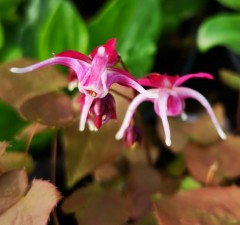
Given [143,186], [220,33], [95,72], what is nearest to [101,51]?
[95,72]

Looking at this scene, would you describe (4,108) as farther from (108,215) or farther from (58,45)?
(108,215)

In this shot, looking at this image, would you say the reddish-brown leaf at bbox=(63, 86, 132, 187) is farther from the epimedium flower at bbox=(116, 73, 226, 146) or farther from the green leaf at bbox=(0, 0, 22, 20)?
the green leaf at bbox=(0, 0, 22, 20)

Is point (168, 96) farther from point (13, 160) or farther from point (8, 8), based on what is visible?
point (8, 8)

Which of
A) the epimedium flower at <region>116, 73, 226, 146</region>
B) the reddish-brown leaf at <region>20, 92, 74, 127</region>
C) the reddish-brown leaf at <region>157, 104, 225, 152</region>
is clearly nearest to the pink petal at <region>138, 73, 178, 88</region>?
the epimedium flower at <region>116, 73, 226, 146</region>

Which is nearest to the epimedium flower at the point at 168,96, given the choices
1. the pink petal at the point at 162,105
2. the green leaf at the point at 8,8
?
the pink petal at the point at 162,105

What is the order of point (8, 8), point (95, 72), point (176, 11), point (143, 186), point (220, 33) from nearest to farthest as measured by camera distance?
point (95, 72), point (143, 186), point (220, 33), point (8, 8), point (176, 11)

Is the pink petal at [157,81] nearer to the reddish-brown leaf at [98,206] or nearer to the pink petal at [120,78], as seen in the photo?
the pink petal at [120,78]

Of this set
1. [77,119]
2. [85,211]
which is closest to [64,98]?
[77,119]

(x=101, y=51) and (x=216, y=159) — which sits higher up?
(x=101, y=51)

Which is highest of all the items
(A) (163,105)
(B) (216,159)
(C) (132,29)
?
(A) (163,105)
